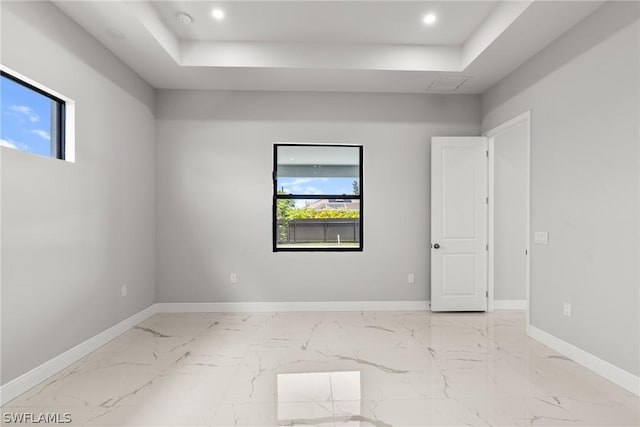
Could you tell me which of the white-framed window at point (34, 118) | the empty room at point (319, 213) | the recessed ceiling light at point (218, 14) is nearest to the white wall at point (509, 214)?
the empty room at point (319, 213)

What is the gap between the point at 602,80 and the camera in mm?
2412

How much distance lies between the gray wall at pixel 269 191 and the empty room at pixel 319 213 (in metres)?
0.03

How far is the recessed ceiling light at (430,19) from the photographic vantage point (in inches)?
114

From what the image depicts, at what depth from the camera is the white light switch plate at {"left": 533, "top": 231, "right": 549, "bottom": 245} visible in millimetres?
2963

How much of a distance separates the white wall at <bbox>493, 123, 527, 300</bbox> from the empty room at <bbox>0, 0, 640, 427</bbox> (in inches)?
1.2

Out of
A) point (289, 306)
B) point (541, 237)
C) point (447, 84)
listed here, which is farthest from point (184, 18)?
point (541, 237)

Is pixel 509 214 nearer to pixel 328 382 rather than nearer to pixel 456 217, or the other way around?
pixel 456 217

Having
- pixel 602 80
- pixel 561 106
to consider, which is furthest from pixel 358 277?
pixel 602 80

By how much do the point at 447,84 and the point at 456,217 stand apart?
162cm

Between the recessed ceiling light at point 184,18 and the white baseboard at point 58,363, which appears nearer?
the white baseboard at point 58,363

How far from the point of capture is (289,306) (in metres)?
4.04

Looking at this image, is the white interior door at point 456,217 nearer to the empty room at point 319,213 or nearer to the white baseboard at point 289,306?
the empty room at point 319,213

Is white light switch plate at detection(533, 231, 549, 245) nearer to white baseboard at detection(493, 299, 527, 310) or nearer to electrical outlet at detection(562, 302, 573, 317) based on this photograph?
electrical outlet at detection(562, 302, 573, 317)

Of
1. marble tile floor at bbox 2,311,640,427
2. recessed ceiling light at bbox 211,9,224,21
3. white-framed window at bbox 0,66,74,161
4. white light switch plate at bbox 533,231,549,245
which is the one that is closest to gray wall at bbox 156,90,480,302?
marble tile floor at bbox 2,311,640,427
